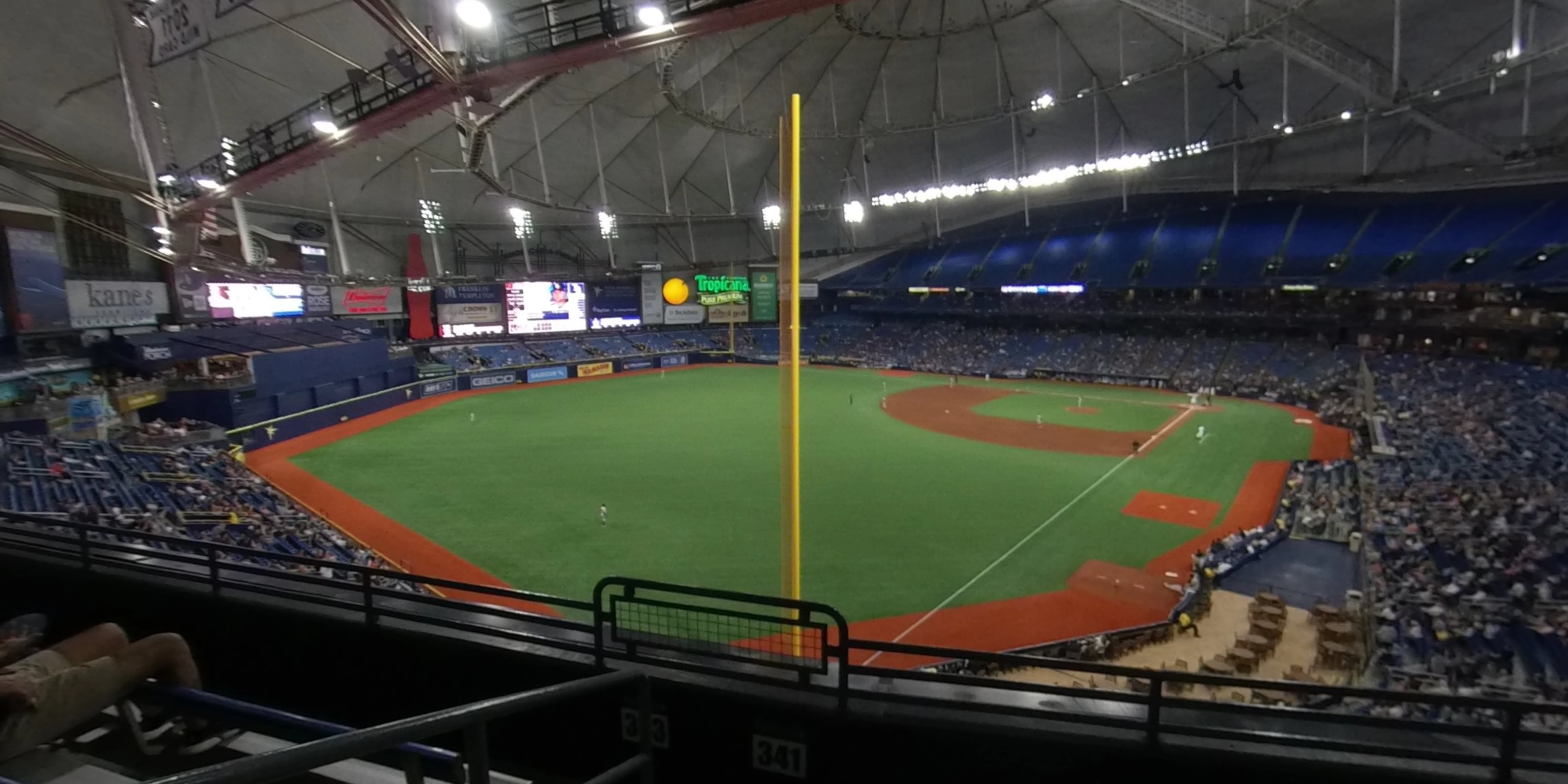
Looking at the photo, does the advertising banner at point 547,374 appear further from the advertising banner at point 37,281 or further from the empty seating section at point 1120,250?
the empty seating section at point 1120,250

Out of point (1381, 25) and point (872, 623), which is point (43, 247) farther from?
point (1381, 25)

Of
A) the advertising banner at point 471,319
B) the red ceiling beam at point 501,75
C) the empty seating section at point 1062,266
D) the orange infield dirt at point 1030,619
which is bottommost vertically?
the orange infield dirt at point 1030,619

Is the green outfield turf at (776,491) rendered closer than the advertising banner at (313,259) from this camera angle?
Yes

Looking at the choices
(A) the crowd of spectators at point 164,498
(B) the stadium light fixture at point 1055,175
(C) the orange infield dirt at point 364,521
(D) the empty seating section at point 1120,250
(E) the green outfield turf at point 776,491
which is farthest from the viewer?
(D) the empty seating section at point 1120,250

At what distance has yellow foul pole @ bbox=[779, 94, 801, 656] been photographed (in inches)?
252

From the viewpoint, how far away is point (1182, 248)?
4428 cm

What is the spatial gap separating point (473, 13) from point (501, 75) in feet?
4.01

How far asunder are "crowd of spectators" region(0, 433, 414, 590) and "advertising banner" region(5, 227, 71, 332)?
8.86 meters

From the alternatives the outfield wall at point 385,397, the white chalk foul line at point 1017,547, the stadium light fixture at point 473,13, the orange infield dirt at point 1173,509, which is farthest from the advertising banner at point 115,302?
the orange infield dirt at point 1173,509

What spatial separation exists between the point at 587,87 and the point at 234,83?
14.6 m

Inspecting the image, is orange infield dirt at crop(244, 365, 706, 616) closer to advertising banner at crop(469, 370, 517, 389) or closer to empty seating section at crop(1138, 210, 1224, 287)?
advertising banner at crop(469, 370, 517, 389)

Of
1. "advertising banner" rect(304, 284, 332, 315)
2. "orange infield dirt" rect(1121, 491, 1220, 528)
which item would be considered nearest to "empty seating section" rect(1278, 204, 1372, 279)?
"orange infield dirt" rect(1121, 491, 1220, 528)

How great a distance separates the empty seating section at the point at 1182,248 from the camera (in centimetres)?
4250

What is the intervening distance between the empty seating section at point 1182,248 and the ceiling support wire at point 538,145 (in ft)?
121
